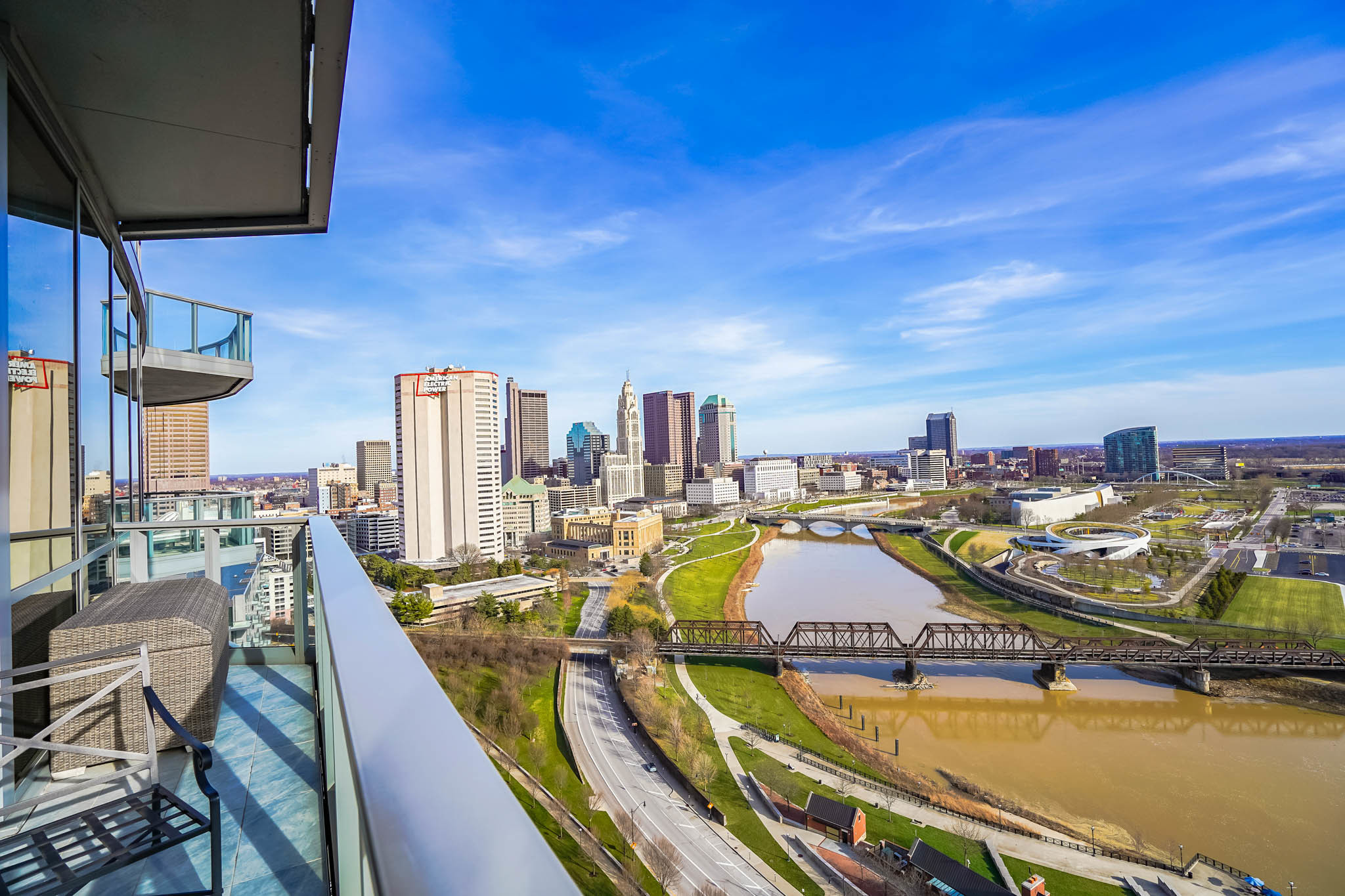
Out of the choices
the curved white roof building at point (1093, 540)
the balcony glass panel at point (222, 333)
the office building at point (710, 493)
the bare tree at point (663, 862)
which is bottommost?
the bare tree at point (663, 862)

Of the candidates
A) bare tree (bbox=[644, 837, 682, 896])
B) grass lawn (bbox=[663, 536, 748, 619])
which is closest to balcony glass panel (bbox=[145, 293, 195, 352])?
bare tree (bbox=[644, 837, 682, 896])

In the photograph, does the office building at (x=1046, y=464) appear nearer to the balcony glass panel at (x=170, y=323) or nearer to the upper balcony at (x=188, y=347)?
the upper balcony at (x=188, y=347)

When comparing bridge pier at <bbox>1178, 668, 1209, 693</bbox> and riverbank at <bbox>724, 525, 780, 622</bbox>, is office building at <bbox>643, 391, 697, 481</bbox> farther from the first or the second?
bridge pier at <bbox>1178, 668, 1209, 693</bbox>

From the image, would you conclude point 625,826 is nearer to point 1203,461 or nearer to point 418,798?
point 418,798

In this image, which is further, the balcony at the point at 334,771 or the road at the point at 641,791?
the road at the point at 641,791

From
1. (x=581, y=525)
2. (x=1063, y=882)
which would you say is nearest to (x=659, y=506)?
(x=581, y=525)

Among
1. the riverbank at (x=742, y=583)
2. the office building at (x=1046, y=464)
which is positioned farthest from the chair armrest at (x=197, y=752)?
the office building at (x=1046, y=464)
